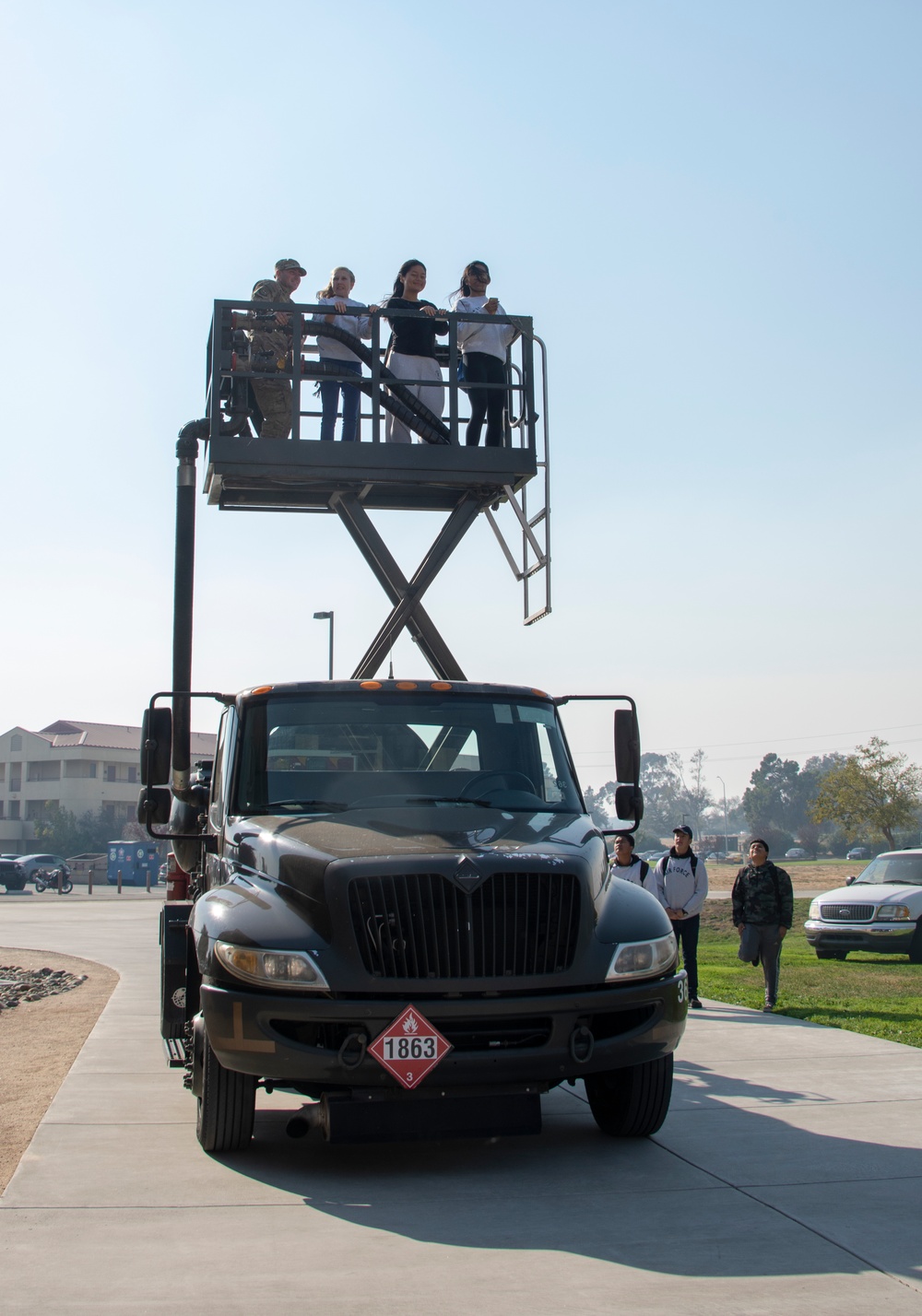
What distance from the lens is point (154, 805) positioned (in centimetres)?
762

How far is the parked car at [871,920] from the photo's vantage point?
1850 cm

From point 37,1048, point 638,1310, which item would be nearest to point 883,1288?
point 638,1310

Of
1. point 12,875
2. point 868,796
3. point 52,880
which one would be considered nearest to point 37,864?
point 12,875

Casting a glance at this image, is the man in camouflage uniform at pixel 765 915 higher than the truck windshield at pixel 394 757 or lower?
lower

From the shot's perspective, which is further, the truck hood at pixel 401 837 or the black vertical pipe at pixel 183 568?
the black vertical pipe at pixel 183 568

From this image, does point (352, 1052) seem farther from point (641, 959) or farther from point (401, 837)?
point (641, 959)

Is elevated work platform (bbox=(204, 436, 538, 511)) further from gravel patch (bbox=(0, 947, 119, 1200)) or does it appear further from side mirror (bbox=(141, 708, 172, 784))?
gravel patch (bbox=(0, 947, 119, 1200))

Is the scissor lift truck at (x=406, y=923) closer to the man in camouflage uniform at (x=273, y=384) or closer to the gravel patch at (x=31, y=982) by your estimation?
the man in camouflage uniform at (x=273, y=384)

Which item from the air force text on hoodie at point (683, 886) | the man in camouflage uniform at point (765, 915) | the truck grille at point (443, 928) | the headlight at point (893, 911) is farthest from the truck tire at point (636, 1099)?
the headlight at point (893, 911)

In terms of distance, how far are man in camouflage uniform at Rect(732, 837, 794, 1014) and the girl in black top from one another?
529cm

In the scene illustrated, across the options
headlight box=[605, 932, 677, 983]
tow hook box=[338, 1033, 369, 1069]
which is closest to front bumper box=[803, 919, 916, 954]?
headlight box=[605, 932, 677, 983]

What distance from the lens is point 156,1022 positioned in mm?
11289

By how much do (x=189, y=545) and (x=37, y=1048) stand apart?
13.8ft

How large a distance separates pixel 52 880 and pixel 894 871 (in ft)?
133
